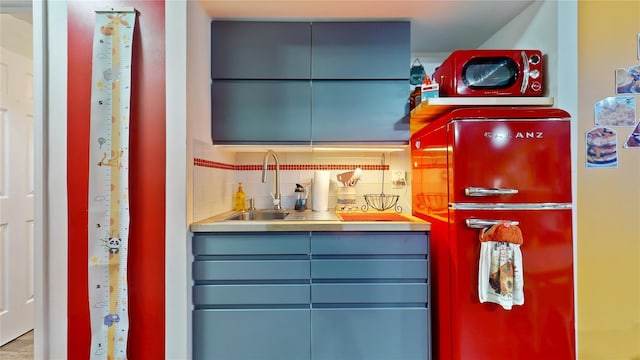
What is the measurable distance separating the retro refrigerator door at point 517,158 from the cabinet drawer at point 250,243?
0.83 m

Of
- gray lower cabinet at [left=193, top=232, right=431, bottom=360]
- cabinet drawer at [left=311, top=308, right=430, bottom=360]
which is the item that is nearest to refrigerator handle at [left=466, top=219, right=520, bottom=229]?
gray lower cabinet at [left=193, top=232, right=431, bottom=360]

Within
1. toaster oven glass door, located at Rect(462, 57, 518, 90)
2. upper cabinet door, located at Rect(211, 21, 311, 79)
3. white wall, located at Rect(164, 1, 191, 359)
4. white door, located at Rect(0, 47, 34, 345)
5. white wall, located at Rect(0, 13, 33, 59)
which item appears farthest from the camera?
white door, located at Rect(0, 47, 34, 345)

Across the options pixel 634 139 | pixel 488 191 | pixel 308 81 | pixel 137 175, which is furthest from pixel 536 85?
pixel 137 175

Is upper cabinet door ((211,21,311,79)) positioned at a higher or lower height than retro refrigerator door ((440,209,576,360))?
higher

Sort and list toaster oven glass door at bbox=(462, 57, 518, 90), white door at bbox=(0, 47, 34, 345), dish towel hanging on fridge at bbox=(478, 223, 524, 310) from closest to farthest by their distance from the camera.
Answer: dish towel hanging on fridge at bbox=(478, 223, 524, 310), toaster oven glass door at bbox=(462, 57, 518, 90), white door at bbox=(0, 47, 34, 345)

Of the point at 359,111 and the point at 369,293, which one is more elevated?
the point at 359,111

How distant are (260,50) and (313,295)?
1.35m

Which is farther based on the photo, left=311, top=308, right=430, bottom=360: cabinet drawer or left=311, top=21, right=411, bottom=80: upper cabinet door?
left=311, top=21, right=411, bottom=80: upper cabinet door

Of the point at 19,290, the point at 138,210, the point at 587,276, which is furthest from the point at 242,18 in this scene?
the point at 19,290

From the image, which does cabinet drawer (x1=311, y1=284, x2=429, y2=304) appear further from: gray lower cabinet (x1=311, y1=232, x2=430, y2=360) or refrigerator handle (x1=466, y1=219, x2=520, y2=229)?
refrigerator handle (x1=466, y1=219, x2=520, y2=229)

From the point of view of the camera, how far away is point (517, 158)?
1.34 meters

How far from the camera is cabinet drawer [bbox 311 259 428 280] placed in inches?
58.7

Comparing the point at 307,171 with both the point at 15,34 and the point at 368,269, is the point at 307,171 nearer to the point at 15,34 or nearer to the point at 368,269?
the point at 368,269

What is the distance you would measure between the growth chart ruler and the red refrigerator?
1519 millimetres
